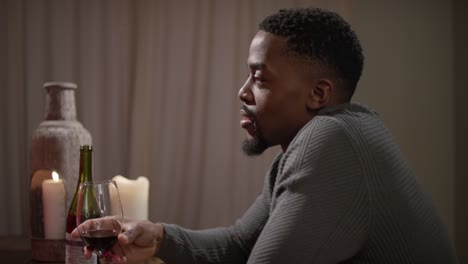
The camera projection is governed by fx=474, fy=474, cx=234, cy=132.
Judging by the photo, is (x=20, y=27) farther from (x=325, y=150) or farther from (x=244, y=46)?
(x=325, y=150)

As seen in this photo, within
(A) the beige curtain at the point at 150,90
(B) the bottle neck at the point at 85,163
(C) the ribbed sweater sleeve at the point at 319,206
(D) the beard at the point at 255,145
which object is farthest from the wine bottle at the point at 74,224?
(A) the beige curtain at the point at 150,90

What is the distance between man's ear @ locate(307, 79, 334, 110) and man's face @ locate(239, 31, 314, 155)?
0.04 ft

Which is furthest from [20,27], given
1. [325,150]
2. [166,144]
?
[325,150]

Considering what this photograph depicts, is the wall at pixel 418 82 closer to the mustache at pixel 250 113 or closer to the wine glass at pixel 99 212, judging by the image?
the mustache at pixel 250 113

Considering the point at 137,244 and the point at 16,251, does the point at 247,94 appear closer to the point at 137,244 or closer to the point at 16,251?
the point at 137,244

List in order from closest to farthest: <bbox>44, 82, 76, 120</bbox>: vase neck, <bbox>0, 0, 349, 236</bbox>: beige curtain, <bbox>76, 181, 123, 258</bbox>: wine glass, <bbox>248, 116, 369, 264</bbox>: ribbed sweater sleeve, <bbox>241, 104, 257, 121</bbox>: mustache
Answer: <bbox>248, 116, 369, 264</bbox>: ribbed sweater sleeve, <bbox>76, 181, 123, 258</bbox>: wine glass, <bbox>241, 104, 257, 121</bbox>: mustache, <bbox>44, 82, 76, 120</bbox>: vase neck, <bbox>0, 0, 349, 236</bbox>: beige curtain

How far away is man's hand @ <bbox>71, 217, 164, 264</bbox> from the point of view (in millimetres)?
1072

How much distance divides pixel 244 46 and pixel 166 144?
61 cm

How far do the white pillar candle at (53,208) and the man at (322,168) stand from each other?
1.23 feet

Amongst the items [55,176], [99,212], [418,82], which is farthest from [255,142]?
[418,82]

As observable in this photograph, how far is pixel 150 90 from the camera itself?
90.8 inches

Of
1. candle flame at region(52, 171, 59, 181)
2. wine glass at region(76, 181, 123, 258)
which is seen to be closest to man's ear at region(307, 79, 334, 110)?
wine glass at region(76, 181, 123, 258)

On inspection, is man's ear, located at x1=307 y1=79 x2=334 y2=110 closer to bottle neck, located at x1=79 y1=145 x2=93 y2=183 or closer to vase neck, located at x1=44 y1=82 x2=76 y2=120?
bottle neck, located at x1=79 y1=145 x2=93 y2=183

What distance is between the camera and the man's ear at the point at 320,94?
1.00 m
